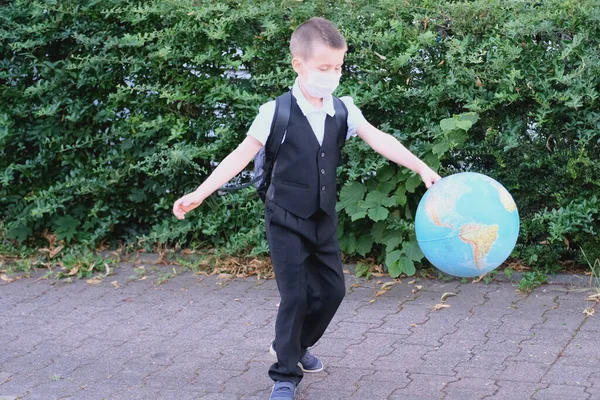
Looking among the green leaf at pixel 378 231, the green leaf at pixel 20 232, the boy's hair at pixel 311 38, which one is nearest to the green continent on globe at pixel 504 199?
the boy's hair at pixel 311 38

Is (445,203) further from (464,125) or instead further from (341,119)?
(464,125)

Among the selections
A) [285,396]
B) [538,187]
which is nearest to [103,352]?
[285,396]

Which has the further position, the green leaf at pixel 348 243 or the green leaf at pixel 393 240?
the green leaf at pixel 348 243

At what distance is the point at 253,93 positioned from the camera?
650cm

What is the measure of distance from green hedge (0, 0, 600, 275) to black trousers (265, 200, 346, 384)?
1648 millimetres

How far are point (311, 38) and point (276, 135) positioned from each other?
483 mm

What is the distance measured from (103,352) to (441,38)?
3.03m

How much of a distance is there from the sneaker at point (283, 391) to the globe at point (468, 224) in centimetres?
95

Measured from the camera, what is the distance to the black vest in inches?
165

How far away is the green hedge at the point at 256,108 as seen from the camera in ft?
18.8

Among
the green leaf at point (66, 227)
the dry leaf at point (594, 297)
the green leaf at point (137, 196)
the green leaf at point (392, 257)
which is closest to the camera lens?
the dry leaf at point (594, 297)

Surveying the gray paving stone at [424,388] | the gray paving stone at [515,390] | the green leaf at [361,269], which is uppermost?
the green leaf at [361,269]

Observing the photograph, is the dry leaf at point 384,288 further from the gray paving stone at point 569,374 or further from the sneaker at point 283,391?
the sneaker at point 283,391

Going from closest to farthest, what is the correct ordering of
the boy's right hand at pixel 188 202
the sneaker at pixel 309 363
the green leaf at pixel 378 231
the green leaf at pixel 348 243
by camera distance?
1. the boy's right hand at pixel 188 202
2. the sneaker at pixel 309 363
3. the green leaf at pixel 378 231
4. the green leaf at pixel 348 243
